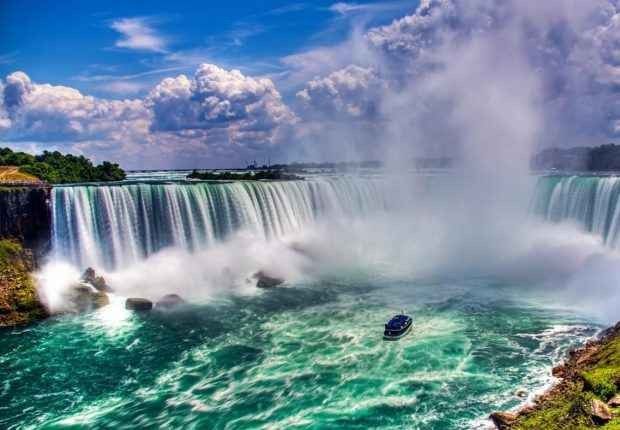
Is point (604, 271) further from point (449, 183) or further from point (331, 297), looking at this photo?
point (449, 183)

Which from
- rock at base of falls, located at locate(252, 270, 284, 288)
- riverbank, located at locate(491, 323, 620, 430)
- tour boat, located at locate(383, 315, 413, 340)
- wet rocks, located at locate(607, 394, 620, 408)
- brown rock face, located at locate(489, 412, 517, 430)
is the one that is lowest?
rock at base of falls, located at locate(252, 270, 284, 288)

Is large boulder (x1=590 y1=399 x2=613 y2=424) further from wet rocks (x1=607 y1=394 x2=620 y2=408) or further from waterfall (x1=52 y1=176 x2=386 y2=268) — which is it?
waterfall (x1=52 y1=176 x2=386 y2=268)

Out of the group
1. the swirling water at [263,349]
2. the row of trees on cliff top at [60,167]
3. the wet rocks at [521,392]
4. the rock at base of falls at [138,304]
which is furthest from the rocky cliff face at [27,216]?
the wet rocks at [521,392]

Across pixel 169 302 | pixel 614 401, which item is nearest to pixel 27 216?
pixel 169 302

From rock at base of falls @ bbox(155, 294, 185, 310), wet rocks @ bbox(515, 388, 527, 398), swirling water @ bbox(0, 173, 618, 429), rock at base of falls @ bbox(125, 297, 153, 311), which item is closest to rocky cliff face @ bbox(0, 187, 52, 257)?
swirling water @ bbox(0, 173, 618, 429)

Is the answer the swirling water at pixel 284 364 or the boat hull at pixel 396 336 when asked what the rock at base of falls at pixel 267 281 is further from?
the boat hull at pixel 396 336

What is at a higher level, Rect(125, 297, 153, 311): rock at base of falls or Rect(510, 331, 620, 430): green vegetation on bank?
Rect(510, 331, 620, 430): green vegetation on bank
